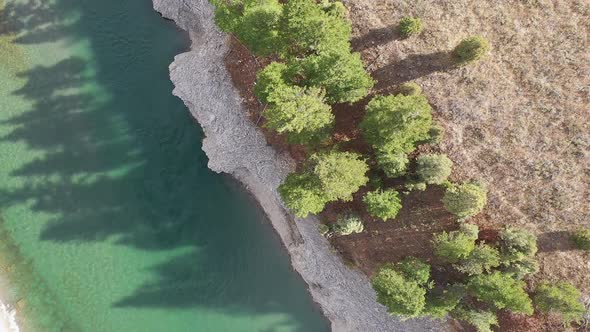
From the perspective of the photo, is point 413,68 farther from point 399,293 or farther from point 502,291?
point 502,291

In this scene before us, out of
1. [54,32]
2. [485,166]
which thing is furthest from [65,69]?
[485,166]

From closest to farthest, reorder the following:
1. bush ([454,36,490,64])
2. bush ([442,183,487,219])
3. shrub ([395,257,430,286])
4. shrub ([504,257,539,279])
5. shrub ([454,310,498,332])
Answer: bush ([442,183,487,219]) < shrub ([504,257,539,279]) < shrub ([454,310,498,332]) < shrub ([395,257,430,286]) < bush ([454,36,490,64])

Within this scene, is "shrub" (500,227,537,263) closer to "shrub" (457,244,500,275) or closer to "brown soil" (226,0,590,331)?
"shrub" (457,244,500,275)

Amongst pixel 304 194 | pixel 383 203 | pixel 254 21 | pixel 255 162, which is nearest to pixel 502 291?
pixel 383 203

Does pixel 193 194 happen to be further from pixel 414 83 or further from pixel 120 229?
pixel 414 83

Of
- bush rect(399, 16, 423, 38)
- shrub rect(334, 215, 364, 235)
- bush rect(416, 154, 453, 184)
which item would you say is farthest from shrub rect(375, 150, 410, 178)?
bush rect(399, 16, 423, 38)

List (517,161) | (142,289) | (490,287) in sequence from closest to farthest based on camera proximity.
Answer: (490,287)
(517,161)
(142,289)
